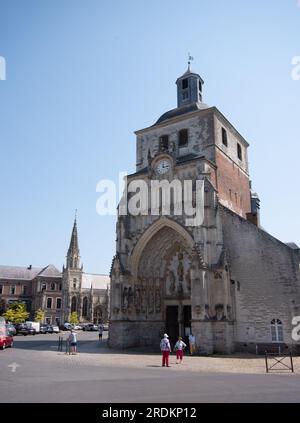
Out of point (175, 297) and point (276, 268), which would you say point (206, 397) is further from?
point (175, 297)

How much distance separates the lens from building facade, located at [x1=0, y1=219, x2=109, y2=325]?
72.8 meters

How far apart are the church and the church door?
2.7 inches

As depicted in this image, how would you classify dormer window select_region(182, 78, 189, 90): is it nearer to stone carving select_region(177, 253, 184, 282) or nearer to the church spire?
stone carving select_region(177, 253, 184, 282)

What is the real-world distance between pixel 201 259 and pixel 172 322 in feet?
22.9

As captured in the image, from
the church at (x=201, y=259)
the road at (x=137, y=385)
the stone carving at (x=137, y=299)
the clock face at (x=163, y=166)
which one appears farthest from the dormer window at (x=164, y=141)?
the road at (x=137, y=385)

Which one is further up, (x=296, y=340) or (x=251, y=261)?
(x=251, y=261)

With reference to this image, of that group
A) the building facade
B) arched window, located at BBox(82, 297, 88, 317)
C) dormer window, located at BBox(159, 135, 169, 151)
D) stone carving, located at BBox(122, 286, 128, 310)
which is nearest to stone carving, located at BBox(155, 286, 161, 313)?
stone carving, located at BBox(122, 286, 128, 310)

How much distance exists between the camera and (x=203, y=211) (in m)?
22.5

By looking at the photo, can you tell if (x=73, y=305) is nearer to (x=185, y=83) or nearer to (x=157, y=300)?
(x=157, y=300)

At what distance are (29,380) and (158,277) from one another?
53.5ft

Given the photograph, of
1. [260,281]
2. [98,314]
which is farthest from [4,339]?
[98,314]

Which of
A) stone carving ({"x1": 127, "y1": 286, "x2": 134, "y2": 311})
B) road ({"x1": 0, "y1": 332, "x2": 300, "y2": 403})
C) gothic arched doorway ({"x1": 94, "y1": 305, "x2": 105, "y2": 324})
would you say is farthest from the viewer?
gothic arched doorway ({"x1": 94, "y1": 305, "x2": 105, "y2": 324})

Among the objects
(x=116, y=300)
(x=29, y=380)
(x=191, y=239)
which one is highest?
(x=191, y=239)
